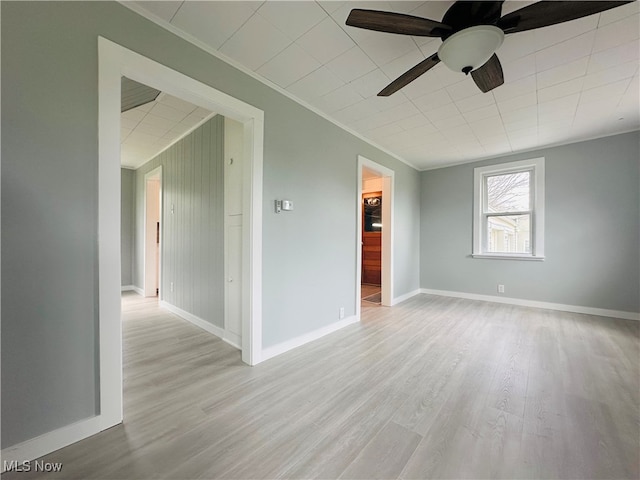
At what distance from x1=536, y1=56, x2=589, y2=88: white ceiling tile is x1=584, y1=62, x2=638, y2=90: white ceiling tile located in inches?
5.9

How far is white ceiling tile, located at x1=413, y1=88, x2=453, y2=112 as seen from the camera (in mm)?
2656

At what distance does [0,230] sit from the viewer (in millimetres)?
1252

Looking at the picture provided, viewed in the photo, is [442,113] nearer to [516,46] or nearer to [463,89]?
[463,89]

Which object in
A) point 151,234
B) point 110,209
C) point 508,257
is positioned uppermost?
point 110,209

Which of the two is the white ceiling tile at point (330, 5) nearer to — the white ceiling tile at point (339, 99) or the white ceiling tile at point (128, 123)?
the white ceiling tile at point (339, 99)

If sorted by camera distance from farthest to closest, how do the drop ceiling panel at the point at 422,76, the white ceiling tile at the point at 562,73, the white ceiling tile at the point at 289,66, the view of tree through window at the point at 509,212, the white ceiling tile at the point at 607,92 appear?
the view of tree through window at the point at 509,212, the white ceiling tile at the point at 607,92, the white ceiling tile at the point at 562,73, the white ceiling tile at the point at 289,66, the drop ceiling panel at the point at 422,76

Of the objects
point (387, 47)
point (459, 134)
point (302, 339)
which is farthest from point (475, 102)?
point (302, 339)

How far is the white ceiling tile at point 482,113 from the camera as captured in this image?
116 inches

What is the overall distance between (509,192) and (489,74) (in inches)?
141

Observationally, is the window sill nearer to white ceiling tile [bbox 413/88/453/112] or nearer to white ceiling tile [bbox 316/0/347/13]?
white ceiling tile [bbox 413/88/453/112]

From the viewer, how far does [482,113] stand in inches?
121

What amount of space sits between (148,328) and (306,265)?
227cm

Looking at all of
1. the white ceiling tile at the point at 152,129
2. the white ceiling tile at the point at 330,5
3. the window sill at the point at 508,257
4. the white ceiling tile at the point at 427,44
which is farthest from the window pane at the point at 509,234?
the white ceiling tile at the point at 152,129

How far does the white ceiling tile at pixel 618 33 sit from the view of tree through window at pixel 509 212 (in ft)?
9.62
